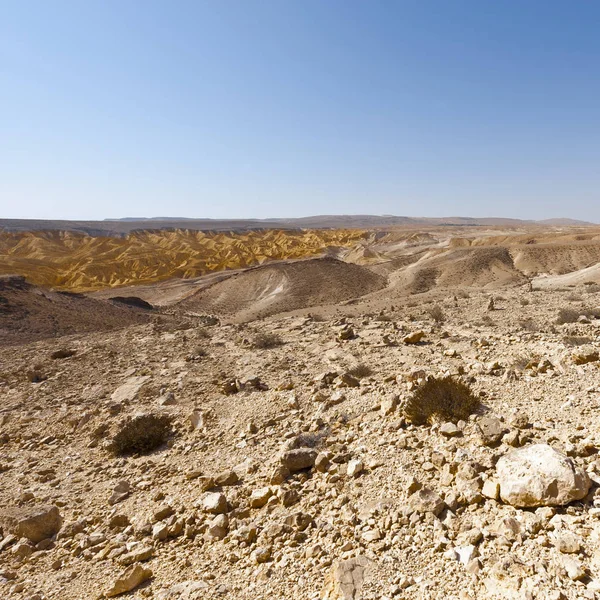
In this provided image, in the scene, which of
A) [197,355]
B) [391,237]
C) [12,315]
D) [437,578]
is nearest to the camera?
[437,578]

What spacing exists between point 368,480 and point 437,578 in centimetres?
136

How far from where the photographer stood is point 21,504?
536 cm

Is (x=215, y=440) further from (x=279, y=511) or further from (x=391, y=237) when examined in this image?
(x=391, y=237)

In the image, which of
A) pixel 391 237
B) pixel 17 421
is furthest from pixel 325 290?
pixel 391 237

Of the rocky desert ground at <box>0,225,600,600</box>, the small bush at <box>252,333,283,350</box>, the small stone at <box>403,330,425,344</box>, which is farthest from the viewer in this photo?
the small bush at <box>252,333,283,350</box>

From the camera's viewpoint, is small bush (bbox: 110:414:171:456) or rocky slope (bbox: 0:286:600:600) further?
small bush (bbox: 110:414:171:456)

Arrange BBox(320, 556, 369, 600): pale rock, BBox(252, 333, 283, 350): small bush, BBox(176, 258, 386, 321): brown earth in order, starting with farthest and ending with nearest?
BBox(176, 258, 386, 321): brown earth → BBox(252, 333, 283, 350): small bush → BBox(320, 556, 369, 600): pale rock

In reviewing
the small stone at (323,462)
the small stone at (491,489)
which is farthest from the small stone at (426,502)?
the small stone at (323,462)

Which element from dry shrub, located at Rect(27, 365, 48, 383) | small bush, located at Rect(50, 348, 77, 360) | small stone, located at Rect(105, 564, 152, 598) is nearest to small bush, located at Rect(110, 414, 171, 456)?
small stone, located at Rect(105, 564, 152, 598)

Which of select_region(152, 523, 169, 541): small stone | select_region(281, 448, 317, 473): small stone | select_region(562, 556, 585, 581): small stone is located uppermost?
select_region(562, 556, 585, 581): small stone

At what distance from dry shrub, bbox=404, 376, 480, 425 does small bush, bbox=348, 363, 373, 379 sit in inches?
74.3

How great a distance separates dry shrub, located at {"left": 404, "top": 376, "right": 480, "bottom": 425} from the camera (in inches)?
195

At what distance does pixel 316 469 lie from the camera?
4699mm

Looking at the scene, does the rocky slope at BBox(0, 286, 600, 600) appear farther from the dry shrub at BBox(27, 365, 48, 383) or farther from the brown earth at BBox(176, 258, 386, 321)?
the brown earth at BBox(176, 258, 386, 321)
